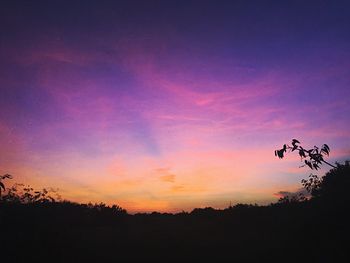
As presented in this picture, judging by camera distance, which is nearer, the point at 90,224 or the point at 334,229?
the point at 334,229

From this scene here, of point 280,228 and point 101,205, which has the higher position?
point 101,205

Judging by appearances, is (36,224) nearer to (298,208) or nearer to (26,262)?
(26,262)

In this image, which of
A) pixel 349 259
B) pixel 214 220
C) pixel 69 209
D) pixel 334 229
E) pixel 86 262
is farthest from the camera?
pixel 69 209

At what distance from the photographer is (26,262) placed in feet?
48.4

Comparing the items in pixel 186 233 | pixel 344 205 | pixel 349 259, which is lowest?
pixel 349 259

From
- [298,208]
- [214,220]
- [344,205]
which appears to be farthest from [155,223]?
[344,205]

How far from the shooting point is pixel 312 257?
45.6 feet

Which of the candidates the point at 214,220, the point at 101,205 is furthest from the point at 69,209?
the point at 214,220

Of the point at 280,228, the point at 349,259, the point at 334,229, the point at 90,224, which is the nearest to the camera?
the point at 349,259

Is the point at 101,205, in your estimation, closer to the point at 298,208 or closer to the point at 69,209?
the point at 69,209

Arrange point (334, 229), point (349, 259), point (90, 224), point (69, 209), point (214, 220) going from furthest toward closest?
point (69, 209), point (90, 224), point (214, 220), point (334, 229), point (349, 259)

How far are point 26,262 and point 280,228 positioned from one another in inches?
450

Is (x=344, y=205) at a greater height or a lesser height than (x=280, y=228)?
greater

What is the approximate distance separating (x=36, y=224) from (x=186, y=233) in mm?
8424
